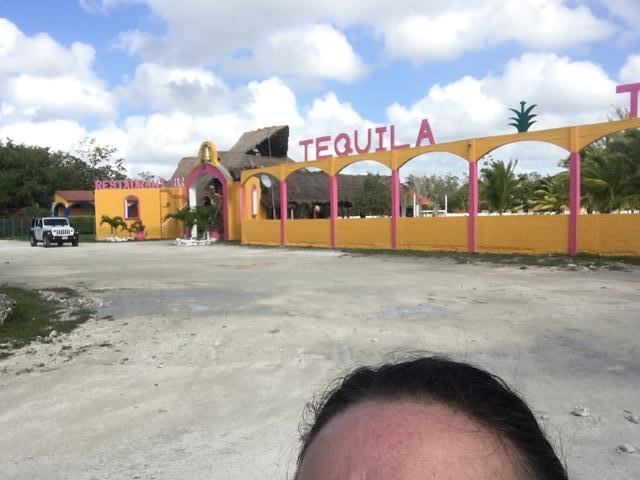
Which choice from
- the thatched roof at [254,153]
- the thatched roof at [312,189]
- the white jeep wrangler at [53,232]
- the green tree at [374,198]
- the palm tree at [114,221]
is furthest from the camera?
the green tree at [374,198]

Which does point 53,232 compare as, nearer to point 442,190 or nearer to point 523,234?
point 523,234

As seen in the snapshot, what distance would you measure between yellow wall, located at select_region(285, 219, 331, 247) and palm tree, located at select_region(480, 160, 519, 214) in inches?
367

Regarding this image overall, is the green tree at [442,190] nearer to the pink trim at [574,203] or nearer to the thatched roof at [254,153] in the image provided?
the thatched roof at [254,153]

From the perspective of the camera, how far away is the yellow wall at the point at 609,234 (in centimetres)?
1577

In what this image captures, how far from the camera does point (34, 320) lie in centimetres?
816

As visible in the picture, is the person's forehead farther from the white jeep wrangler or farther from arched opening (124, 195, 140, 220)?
arched opening (124, 195, 140, 220)

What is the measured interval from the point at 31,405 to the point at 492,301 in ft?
22.6

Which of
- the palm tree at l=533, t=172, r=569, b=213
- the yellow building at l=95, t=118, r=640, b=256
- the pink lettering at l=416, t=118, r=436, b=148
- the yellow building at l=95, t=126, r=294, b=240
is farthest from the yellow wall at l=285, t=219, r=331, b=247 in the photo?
the palm tree at l=533, t=172, r=569, b=213

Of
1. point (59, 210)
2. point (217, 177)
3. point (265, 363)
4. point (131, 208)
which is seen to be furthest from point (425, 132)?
point (59, 210)

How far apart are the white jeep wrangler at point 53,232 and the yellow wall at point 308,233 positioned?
1238 centimetres

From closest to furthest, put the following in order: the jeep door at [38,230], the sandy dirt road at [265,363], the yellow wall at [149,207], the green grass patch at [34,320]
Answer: the sandy dirt road at [265,363] → the green grass patch at [34,320] → the jeep door at [38,230] → the yellow wall at [149,207]

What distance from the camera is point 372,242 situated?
74.2 ft

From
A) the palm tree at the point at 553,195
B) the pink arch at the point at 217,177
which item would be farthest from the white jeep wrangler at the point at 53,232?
the palm tree at the point at 553,195

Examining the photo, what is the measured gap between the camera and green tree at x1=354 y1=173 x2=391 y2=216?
37.6 m
